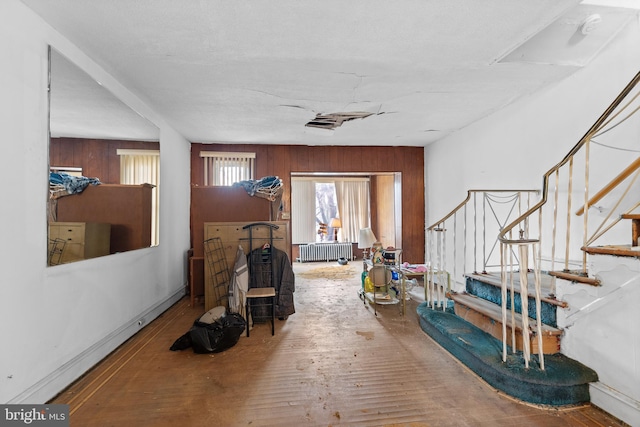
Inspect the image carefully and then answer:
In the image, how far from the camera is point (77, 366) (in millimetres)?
2271

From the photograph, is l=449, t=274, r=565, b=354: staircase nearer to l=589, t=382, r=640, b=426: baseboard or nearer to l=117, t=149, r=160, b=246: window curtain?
l=589, t=382, r=640, b=426: baseboard

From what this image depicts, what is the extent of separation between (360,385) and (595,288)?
1.76 m

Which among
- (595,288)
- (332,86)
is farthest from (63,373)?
(595,288)

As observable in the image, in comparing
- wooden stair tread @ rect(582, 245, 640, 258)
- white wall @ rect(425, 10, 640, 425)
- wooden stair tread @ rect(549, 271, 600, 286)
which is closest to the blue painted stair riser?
white wall @ rect(425, 10, 640, 425)

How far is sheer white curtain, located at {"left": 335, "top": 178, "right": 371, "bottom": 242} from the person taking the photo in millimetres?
8734

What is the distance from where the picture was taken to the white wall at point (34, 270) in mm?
1720

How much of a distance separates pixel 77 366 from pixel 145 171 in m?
2.08

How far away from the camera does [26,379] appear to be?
1.81 m

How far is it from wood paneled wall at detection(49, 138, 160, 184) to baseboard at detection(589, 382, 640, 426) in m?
4.14

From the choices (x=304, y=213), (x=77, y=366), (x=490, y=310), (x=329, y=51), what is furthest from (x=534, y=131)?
(x=304, y=213)

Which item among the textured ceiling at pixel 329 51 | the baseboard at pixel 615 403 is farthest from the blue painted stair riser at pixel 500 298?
the textured ceiling at pixel 329 51

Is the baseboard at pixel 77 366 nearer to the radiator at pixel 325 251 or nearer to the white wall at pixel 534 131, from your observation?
the white wall at pixel 534 131

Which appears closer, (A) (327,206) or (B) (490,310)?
(B) (490,310)

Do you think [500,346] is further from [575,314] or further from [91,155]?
[91,155]
